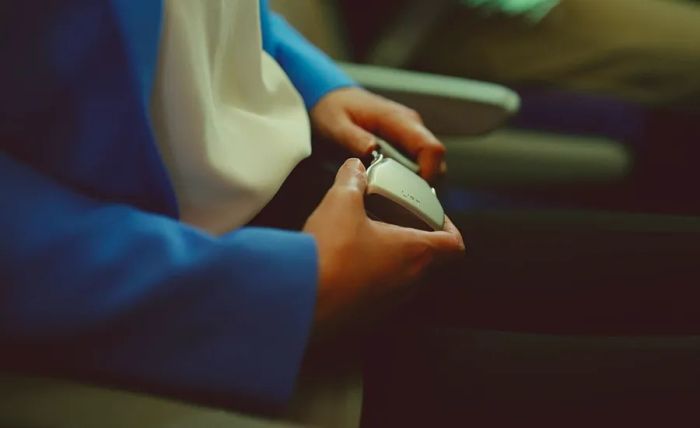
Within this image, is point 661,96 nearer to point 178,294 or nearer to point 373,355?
point 373,355

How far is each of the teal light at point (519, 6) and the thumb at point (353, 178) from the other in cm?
69

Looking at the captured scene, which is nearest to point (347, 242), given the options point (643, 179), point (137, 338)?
point (137, 338)

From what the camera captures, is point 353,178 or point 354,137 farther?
point 354,137

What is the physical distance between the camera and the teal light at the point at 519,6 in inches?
49.4

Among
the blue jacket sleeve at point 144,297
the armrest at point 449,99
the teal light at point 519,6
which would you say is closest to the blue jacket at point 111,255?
the blue jacket sleeve at point 144,297

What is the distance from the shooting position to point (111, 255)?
490 mm

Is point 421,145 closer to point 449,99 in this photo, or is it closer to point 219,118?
point 449,99

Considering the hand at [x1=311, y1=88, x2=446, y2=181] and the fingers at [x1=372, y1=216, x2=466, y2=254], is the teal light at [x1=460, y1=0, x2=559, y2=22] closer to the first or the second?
the hand at [x1=311, y1=88, x2=446, y2=181]

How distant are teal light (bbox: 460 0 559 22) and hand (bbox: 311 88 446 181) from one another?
18.5 inches

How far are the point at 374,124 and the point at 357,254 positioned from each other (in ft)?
1.08

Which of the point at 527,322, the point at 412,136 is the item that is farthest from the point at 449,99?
the point at 527,322

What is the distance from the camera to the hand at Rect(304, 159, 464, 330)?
1.73ft

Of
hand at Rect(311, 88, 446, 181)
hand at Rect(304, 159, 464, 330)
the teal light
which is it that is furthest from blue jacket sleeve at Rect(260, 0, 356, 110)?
the teal light

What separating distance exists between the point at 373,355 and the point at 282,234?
0.15 metres
